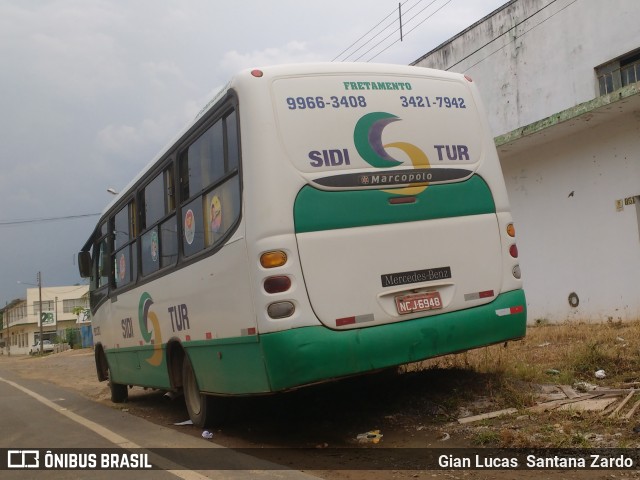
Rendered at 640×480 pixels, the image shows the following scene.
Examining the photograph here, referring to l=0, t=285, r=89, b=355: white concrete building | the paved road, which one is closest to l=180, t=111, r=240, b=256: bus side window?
the paved road

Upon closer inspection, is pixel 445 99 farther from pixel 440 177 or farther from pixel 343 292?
pixel 343 292

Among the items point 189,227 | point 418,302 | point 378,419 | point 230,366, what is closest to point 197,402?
point 230,366

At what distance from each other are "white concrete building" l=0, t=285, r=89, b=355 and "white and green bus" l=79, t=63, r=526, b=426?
79.8m

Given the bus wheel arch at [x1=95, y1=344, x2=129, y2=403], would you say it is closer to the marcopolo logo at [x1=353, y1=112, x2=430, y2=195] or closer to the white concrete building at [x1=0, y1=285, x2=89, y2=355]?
the marcopolo logo at [x1=353, y1=112, x2=430, y2=195]

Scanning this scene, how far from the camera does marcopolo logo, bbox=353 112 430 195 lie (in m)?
5.84

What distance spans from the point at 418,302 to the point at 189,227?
258 cm

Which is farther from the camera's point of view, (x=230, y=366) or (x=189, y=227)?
(x=189, y=227)

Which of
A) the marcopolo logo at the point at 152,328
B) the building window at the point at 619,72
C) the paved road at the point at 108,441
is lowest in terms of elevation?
the paved road at the point at 108,441

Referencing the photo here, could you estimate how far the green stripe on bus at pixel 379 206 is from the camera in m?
5.54

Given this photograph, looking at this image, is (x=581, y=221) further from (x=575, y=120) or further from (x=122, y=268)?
(x=122, y=268)

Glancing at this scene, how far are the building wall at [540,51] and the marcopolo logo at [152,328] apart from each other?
423 inches

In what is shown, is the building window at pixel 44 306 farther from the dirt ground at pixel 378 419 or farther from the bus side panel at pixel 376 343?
the bus side panel at pixel 376 343

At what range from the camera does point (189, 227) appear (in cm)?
690

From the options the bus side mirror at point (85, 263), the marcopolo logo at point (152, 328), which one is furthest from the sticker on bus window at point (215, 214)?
the bus side mirror at point (85, 263)
